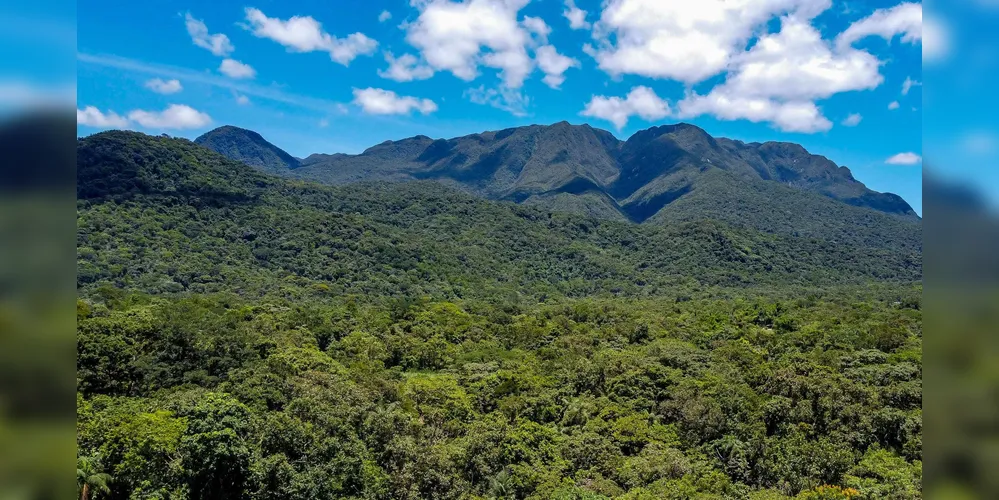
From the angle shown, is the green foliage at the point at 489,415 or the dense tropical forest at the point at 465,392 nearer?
the green foliage at the point at 489,415

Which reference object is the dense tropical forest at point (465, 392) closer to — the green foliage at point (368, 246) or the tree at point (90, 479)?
the tree at point (90, 479)

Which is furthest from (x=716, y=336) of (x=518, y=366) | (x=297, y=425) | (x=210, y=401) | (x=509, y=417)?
(x=210, y=401)

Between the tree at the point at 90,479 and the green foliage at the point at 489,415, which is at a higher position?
the tree at the point at 90,479

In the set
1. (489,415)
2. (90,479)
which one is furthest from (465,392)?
(90,479)

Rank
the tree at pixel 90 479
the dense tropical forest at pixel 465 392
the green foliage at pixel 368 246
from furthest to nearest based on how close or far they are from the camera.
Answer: the green foliage at pixel 368 246 < the dense tropical forest at pixel 465 392 < the tree at pixel 90 479

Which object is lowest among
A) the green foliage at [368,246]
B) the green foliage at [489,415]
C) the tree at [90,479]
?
the green foliage at [489,415]

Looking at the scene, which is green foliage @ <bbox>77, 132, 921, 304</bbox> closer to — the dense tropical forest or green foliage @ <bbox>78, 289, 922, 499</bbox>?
the dense tropical forest

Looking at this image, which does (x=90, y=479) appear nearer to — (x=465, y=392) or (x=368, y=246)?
(x=465, y=392)

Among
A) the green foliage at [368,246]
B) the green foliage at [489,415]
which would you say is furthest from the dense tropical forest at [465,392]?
the green foliage at [368,246]

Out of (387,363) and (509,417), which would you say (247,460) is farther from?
(387,363)

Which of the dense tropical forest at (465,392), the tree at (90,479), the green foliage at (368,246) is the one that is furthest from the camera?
the green foliage at (368,246)

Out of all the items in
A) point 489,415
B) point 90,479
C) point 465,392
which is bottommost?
point 489,415
